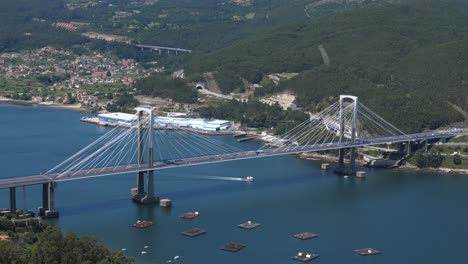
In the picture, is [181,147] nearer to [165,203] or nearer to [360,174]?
[360,174]

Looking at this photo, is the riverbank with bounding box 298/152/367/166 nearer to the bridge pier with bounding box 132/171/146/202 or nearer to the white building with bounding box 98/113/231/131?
the white building with bounding box 98/113/231/131

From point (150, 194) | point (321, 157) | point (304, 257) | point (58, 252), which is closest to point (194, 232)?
point (304, 257)

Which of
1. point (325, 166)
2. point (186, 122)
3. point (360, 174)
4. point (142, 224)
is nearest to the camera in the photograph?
point (142, 224)

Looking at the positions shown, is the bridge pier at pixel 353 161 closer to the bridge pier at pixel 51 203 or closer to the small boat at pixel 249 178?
the small boat at pixel 249 178

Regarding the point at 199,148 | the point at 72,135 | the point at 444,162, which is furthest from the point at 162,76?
the point at 444,162

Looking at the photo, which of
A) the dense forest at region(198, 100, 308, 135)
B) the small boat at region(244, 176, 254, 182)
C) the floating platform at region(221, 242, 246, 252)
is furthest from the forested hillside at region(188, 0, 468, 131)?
the floating platform at region(221, 242, 246, 252)

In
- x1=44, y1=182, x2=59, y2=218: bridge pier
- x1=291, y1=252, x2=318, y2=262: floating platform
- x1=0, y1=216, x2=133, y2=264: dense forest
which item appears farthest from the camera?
x1=44, y1=182, x2=59, y2=218: bridge pier

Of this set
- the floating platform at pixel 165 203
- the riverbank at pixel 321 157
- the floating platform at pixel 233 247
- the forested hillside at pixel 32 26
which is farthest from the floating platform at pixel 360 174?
the forested hillside at pixel 32 26
